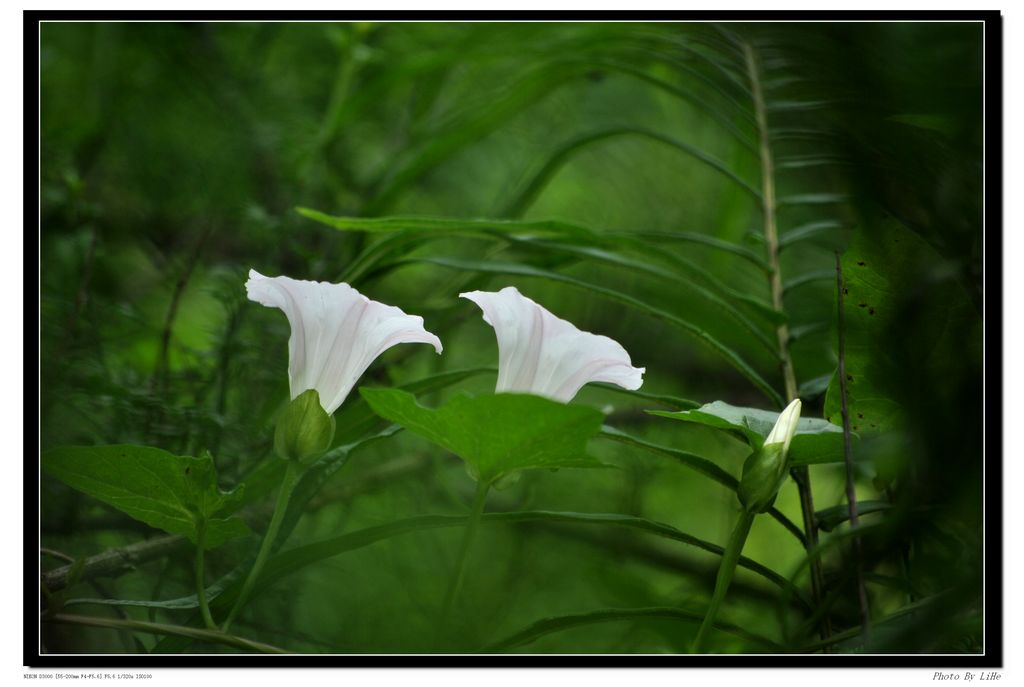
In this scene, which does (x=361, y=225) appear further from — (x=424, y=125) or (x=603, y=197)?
(x=603, y=197)

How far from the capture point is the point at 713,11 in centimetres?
48

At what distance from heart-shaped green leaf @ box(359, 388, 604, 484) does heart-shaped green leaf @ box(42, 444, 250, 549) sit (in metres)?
0.07

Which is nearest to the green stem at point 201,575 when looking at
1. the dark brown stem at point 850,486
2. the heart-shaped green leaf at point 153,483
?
the heart-shaped green leaf at point 153,483

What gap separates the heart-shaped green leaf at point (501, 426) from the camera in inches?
10.9

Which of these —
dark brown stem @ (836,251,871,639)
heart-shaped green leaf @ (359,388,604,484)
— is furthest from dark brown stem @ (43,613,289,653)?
dark brown stem @ (836,251,871,639)

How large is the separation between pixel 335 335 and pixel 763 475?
6.4 inches

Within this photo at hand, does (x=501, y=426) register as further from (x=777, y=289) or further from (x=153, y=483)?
(x=777, y=289)

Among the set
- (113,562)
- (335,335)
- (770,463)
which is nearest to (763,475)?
(770,463)

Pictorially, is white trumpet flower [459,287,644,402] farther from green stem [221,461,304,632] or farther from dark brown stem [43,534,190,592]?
dark brown stem [43,534,190,592]

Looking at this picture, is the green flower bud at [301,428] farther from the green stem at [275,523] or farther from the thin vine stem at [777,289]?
the thin vine stem at [777,289]

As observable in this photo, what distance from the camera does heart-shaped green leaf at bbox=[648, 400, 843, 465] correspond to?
31cm

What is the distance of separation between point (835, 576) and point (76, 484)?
1.02ft

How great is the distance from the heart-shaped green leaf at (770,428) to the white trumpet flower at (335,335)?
10 cm

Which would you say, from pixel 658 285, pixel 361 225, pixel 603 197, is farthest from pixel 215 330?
pixel 603 197
